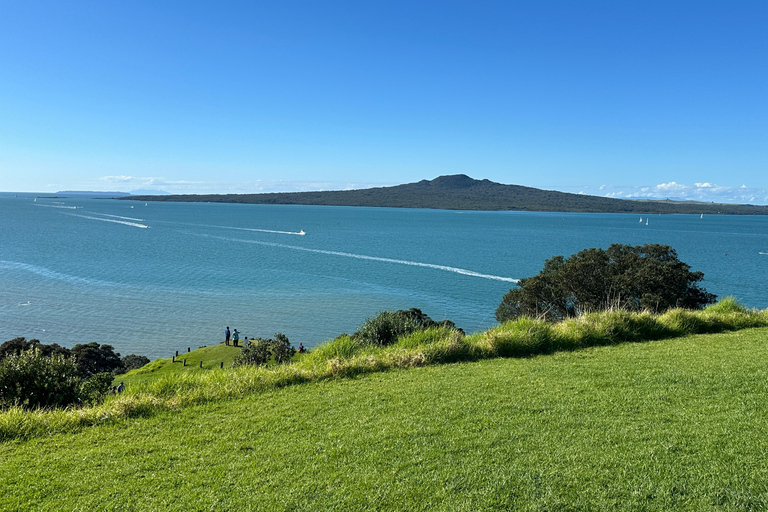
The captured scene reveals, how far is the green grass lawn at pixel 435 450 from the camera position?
4.58 meters

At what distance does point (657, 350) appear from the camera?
10172mm

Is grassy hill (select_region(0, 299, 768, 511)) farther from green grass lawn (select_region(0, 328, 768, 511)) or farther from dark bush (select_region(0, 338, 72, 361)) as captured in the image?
dark bush (select_region(0, 338, 72, 361))

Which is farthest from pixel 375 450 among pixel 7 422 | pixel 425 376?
pixel 7 422

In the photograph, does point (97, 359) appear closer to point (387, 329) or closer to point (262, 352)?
point (262, 352)

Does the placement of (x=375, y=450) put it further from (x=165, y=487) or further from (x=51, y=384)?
(x=51, y=384)

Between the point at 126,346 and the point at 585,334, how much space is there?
29.4 m

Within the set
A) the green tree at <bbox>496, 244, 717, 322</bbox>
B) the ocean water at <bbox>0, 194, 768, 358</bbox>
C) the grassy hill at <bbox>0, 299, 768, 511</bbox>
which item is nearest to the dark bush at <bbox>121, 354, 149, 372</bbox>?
the ocean water at <bbox>0, 194, 768, 358</bbox>

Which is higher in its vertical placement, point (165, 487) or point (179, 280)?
point (165, 487)

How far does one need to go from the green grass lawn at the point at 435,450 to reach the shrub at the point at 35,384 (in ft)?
6.60

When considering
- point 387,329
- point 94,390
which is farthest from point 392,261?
point 94,390

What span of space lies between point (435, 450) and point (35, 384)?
22.3 ft

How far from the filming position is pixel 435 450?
551 centimetres

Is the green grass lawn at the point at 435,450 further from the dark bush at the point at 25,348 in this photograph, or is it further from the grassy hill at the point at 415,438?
the dark bush at the point at 25,348

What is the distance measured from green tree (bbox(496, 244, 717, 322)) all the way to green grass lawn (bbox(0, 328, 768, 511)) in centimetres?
1695
